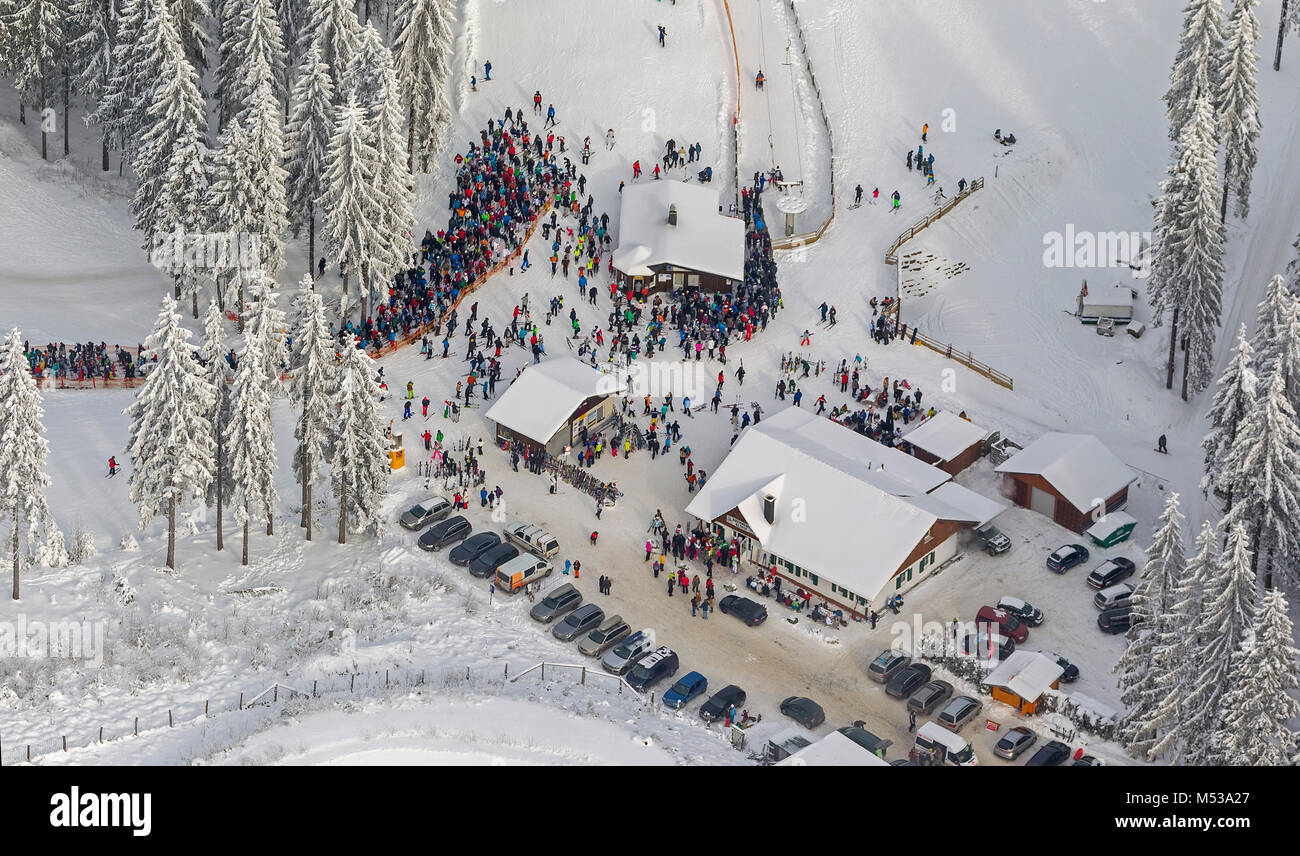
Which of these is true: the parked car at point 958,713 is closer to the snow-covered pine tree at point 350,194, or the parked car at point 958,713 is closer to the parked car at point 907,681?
the parked car at point 907,681

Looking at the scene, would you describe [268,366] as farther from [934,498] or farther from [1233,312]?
[1233,312]

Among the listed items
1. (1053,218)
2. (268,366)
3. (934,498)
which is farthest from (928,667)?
(1053,218)

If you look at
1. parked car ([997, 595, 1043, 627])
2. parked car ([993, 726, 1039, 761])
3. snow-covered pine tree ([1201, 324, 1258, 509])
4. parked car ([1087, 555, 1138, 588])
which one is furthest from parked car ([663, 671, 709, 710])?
snow-covered pine tree ([1201, 324, 1258, 509])

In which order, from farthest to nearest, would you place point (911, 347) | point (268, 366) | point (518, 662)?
point (911, 347)
point (268, 366)
point (518, 662)

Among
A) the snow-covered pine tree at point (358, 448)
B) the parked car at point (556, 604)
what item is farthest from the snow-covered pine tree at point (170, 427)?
the parked car at point (556, 604)

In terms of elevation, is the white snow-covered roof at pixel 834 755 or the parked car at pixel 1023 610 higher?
the parked car at pixel 1023 610

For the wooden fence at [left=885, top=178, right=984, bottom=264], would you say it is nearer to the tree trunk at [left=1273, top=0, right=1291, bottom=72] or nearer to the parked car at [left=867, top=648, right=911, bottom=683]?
the tree trunk at [left=1273, top=0, right=1291, bottom=72]
